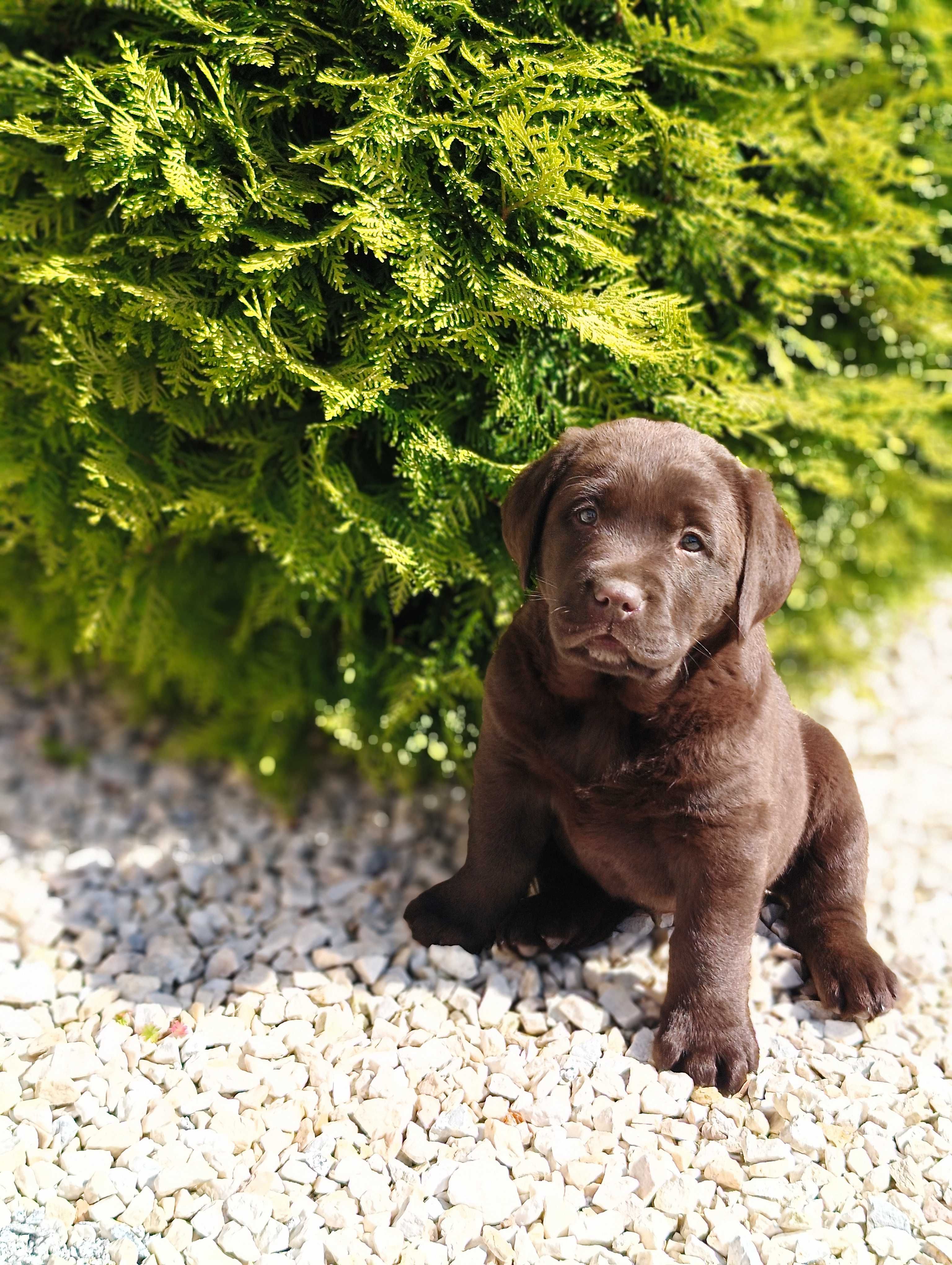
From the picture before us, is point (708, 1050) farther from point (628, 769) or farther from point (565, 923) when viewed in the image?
point (628, 769)

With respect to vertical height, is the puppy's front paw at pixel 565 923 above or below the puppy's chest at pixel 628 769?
below

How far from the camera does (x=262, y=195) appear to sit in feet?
10.3

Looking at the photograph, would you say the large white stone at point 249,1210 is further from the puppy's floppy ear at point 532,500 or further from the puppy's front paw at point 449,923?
the puppy's floppy ear at point 532,500

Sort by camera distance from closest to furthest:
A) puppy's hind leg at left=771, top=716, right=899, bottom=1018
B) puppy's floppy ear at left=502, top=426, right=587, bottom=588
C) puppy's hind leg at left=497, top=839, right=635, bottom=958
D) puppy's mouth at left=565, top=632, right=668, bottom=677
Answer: puppy's mouth at left=565, top=632, right=668, bottom=677
puppy's floppy ear at left=502, top=426, right=587, bottom=588
puppy's hind leg at left=771, top=716, right=899, bottom=1018
puppy's hind leg at left=497, top=839, right=635, bottom=958

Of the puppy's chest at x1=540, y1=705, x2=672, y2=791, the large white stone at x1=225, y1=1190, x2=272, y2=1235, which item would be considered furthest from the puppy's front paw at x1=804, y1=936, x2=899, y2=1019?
the large white stone at x1=225, y1=1190, x2=272, y2=1235

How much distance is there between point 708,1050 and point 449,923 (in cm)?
87

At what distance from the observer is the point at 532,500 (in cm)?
288

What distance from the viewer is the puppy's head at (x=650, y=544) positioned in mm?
2582

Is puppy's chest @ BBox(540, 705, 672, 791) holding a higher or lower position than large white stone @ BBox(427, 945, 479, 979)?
higher

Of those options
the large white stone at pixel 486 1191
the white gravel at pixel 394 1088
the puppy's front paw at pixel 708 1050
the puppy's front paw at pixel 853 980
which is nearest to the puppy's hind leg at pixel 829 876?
the puppy's front paw at pixel 853 980

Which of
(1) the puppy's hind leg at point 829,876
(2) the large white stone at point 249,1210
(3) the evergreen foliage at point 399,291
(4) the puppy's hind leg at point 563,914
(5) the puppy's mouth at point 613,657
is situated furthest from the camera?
(4) the puppy's hind leg at point 563,914

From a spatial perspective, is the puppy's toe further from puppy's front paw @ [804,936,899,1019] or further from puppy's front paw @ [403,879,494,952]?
puppy's front paw @ [804,936,899,1019]

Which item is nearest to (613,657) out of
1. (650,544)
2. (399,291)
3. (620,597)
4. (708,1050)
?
(620,597)

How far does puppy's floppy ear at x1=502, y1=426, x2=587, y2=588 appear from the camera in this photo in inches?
113
